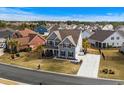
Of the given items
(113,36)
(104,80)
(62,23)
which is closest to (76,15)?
(62,23)

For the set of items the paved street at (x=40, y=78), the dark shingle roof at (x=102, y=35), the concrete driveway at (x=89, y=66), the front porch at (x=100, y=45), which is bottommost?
the paved street at (x=40, y=78)

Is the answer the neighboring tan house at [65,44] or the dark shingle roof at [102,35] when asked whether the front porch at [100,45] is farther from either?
the neighboring tan house at [65,44]

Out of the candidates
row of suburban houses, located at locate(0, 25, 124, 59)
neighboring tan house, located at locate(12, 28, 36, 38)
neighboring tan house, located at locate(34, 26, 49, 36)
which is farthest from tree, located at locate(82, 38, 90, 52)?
neighboring tan house, located at locate(12, 28, 36, 38)

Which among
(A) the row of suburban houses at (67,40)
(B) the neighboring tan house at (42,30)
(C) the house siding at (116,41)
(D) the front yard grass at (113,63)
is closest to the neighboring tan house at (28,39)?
(A) the row of suburban houses at (67,40)

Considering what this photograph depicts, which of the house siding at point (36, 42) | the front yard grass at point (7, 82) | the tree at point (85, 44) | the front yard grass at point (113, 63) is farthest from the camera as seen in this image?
the house siding at point (36, 42)

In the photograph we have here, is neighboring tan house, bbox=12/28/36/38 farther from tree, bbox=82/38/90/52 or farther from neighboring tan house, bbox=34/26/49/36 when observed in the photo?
tree, bbox=82/38/90/52

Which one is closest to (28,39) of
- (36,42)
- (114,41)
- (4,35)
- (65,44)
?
(36,42)
